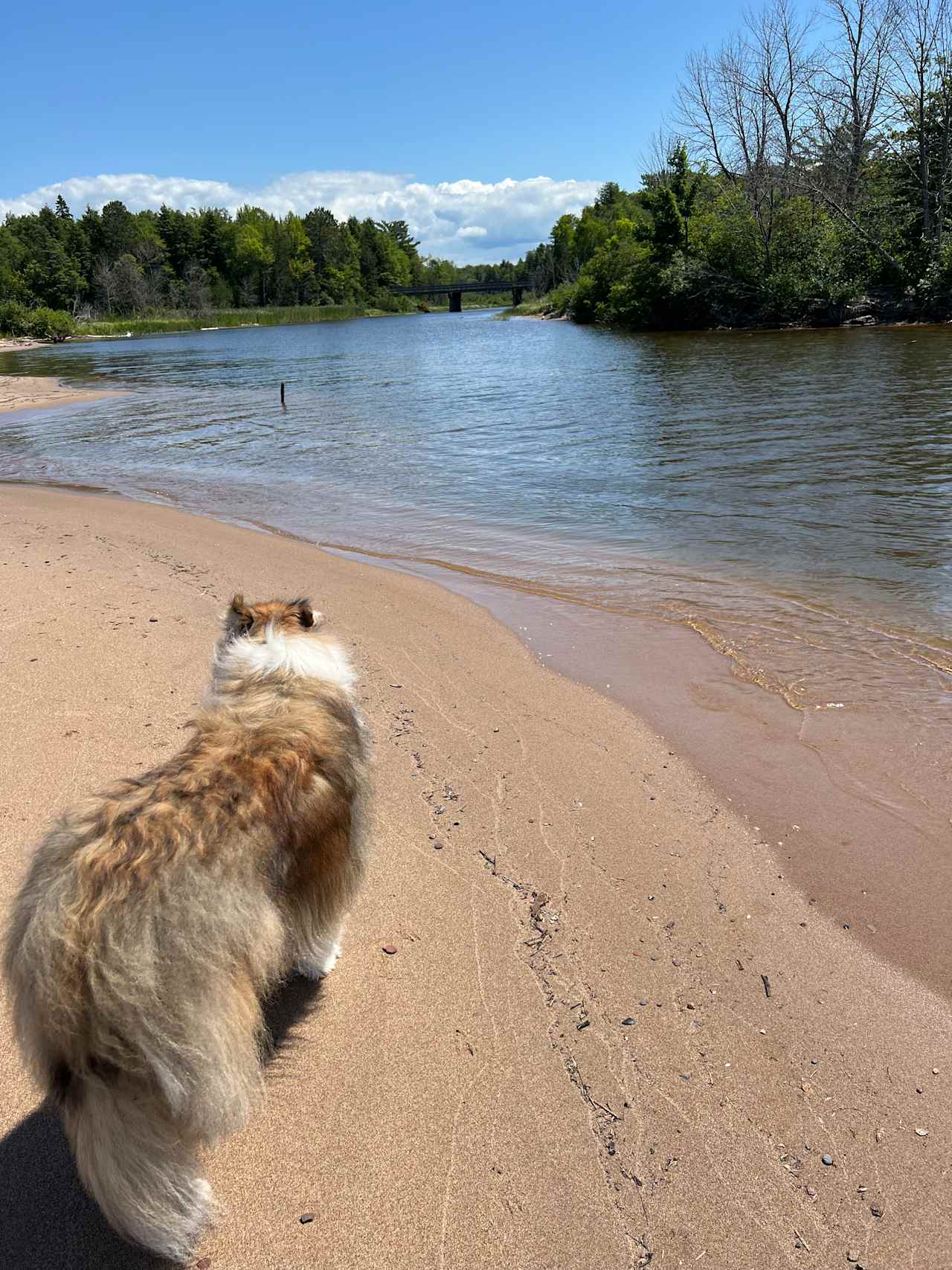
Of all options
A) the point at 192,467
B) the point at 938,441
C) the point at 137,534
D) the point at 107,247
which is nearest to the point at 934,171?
the point at 938,441

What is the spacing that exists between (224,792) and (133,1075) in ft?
2.37

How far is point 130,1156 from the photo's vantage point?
1.97 metres

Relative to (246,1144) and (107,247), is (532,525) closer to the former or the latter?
(246,1144)

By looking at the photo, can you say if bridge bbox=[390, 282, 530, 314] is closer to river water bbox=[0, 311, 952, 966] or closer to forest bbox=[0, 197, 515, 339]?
forest bbox=[0, 197, 515, 339]

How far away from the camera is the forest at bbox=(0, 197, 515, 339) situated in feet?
332

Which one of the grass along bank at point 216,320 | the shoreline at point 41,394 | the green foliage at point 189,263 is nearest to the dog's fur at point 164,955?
the shoreline at point 41,394

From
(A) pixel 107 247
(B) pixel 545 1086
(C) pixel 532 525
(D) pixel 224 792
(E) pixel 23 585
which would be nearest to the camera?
(D) pixel 224 792

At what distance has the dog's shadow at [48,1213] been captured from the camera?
223cm

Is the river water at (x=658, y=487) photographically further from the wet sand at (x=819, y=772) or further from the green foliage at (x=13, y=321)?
the green foliage at (x=13, y=321)

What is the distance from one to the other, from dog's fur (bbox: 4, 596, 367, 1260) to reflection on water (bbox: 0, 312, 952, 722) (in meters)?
4.38

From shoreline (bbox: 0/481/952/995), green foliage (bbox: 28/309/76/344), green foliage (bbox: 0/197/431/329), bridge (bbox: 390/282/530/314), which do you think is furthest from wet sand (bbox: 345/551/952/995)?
bridge (bbox: 390/282/530/314)

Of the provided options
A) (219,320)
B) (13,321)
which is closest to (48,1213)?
(13,321)

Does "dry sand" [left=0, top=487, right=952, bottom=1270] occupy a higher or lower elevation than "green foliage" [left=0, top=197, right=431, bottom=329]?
lower

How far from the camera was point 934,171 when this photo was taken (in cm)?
4069
